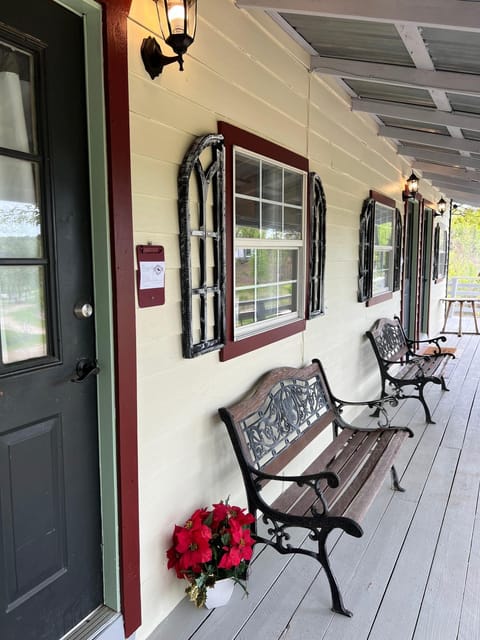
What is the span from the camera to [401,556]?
2.30 m

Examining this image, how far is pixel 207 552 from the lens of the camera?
5.99 feet

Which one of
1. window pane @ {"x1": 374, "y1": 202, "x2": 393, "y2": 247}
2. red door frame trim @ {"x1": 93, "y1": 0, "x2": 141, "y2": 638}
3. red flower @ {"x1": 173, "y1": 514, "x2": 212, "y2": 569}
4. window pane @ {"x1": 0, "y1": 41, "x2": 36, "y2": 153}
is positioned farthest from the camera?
window pane @ {"x1": 374, "y1": 202, "x2": 393, "y2": 247}

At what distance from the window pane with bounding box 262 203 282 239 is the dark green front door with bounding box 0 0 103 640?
4.06 ft

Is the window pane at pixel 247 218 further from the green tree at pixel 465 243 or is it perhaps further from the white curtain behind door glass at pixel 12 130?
the green tree at pixel 465 243

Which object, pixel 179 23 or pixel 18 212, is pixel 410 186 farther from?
pixel 18 212

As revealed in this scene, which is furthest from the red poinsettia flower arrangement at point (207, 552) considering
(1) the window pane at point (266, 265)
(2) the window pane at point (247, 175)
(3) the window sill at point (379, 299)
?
(3) the window sill at point (379, 299)

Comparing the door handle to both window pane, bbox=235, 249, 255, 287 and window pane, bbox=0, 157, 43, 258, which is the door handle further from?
window pane, bbox=235, 249, 255, 287

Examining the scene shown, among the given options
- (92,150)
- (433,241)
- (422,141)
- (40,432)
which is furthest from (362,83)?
(433,241)

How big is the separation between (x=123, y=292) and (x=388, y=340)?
390 cm

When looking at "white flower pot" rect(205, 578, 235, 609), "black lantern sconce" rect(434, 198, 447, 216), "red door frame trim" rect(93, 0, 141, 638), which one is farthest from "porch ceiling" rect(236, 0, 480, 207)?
"black lantern sconce" rect(434, 198, 447, 216)

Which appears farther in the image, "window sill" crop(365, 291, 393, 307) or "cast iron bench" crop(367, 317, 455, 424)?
"window sill" crop(365, 291, 393, 307)

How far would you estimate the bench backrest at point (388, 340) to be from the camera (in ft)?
15.1

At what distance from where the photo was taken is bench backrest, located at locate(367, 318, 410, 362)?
4613 mm

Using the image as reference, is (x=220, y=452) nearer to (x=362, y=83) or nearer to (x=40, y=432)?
(x=40, y=432)
